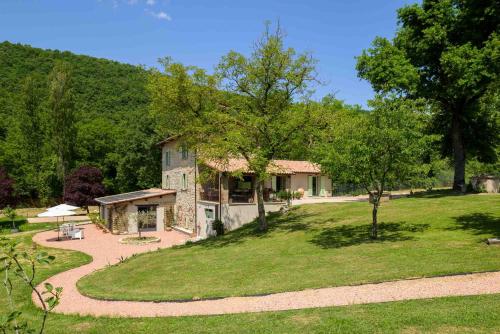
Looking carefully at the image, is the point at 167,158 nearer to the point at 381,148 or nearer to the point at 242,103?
the point at 242,103

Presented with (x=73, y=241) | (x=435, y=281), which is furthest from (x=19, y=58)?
(x=435, y=281)

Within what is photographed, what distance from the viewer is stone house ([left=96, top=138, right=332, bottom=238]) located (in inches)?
1095

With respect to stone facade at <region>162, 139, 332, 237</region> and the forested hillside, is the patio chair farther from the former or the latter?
the forested hillside

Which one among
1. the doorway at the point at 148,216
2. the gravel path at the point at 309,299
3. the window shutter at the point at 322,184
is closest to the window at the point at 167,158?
the doorway at the point at 148,216

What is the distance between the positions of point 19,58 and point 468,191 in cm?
8411

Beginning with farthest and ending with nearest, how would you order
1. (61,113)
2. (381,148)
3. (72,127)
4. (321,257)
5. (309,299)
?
(72,127) → (61,113) → (381,148) → (321,257) → (309,299)

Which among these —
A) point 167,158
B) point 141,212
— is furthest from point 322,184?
point 141,212

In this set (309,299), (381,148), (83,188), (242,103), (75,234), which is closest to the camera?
(309,299)

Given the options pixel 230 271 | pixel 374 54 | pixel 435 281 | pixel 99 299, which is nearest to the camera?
pixel 435 281

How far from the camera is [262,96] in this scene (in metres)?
23.0

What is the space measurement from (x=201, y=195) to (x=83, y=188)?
20.8 m

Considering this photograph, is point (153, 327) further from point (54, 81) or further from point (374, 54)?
point (54, 81)

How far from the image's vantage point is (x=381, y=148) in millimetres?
15562

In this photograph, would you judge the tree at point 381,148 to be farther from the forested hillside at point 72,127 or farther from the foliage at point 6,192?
the foliage at point 6,192
